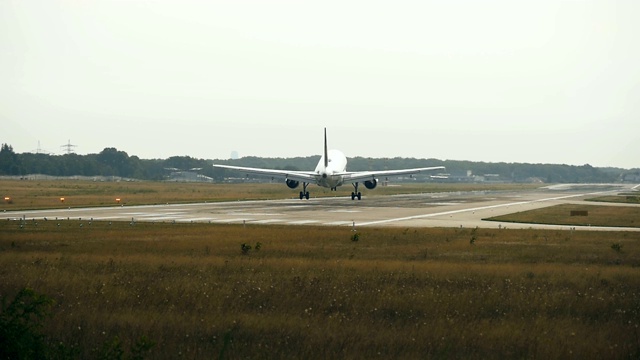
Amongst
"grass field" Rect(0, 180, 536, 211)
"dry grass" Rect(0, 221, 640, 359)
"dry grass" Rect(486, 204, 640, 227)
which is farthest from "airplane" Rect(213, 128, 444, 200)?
"dry grass" Rect(0, 221, 640, 359)

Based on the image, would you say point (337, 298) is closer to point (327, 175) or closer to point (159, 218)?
point (159, 218)

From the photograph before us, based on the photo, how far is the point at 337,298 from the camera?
18812 mm

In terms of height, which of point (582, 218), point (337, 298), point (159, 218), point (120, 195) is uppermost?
point (120, 195)

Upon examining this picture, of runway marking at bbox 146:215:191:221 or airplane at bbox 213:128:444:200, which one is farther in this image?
airplane at bbox 213:128:444:200

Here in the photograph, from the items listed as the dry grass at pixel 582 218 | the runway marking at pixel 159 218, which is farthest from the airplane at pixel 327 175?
the runway marking at pixel 159 218

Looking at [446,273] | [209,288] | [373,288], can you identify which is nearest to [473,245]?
[446,273]

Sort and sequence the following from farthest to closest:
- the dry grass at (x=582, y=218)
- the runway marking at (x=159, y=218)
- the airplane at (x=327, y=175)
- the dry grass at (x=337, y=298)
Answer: the airplane at (x=327, y=175)
the dry grass at (x=582, y=218)
the runway marking at (x=159, y=218)
the dry grass at (x=337, y=298)

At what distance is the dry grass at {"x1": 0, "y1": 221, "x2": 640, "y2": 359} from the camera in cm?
1440

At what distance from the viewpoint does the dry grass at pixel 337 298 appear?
1440 centimetres

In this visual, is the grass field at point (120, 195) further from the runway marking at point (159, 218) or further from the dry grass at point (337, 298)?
the dry grass at point (337, 298)

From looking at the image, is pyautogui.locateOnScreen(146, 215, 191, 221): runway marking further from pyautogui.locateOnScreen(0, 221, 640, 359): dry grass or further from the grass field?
pyautogui.locateOnScreen(0, 221, 640, 359): dry grass

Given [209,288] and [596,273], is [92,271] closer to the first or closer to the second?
[209,288]

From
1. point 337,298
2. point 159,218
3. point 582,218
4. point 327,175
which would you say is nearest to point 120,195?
point 327,175

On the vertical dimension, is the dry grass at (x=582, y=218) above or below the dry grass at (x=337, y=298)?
below
